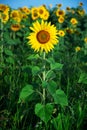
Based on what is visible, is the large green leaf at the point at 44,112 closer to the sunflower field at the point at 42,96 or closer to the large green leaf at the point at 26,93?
the sunflower field at the point at 42,96

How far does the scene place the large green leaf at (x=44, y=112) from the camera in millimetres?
2949

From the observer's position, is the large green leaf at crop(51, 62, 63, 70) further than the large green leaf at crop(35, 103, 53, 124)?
Yes

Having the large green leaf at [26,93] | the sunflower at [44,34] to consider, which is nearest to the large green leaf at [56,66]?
the sunflower at [44,34]

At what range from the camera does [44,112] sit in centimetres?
301

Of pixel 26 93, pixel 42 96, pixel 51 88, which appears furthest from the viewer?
pixel 42 96

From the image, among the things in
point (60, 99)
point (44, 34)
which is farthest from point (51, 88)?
point (44, 34)

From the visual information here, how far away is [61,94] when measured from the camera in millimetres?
3033

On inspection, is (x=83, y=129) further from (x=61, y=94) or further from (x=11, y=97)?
(x=11, y=97)

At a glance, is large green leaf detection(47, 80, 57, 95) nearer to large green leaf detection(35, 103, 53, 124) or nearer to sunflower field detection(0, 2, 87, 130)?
sunflower field detection(0, 2, 87, 130)

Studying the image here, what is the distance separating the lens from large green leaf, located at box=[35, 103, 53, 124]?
295 cm

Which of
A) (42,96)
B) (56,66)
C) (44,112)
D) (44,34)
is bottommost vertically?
(44,112)

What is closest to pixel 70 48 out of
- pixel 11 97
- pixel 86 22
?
pixel 86 22

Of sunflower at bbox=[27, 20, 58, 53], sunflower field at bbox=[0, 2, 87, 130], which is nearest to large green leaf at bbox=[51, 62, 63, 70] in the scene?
sunflower field at bbox=[0, 2, 87, 130]

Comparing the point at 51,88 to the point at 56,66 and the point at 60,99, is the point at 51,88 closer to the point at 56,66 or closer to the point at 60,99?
the point at 60,99
